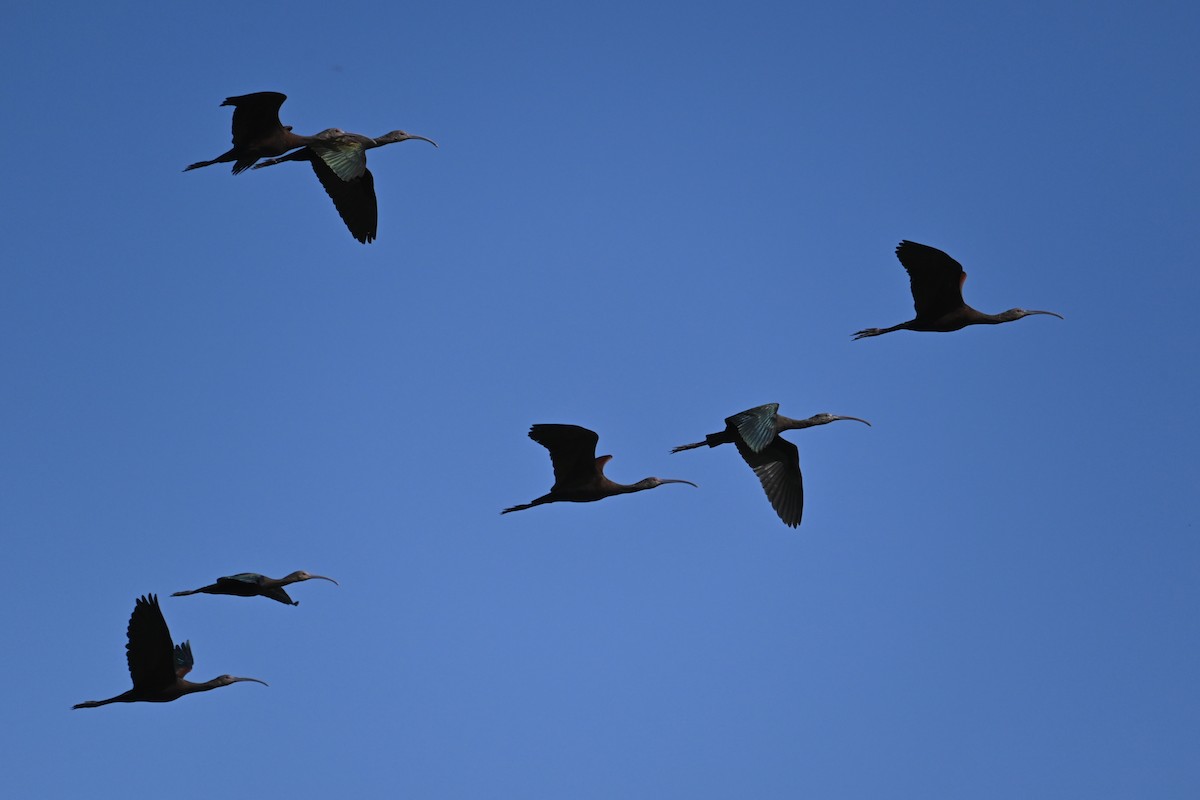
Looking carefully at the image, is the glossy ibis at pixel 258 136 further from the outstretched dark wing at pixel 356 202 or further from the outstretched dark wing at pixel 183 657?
the outstretched dark wing at pixel 183 657

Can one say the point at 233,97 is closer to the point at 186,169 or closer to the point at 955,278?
the point at 186,169

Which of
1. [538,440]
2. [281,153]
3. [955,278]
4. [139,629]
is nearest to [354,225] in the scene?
[281,153]

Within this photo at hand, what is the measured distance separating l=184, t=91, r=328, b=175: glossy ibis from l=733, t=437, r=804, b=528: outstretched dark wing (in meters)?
9.79

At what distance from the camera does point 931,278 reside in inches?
1145

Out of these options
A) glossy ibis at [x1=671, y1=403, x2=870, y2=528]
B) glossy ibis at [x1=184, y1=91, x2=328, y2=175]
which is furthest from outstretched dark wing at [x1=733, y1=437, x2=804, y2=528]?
glossy ibis at [x1=184, y1=91, x2=328, y2=175]

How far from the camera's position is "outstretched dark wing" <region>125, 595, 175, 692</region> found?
25.1 meters

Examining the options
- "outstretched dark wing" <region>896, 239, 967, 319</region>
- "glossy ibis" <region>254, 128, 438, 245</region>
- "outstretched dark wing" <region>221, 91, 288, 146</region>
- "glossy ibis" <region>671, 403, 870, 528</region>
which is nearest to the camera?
"outstretched dark wing" <region>221, 91, 288, 146</region>

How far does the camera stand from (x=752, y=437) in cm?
2511

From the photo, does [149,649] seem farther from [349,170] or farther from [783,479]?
[783,479]

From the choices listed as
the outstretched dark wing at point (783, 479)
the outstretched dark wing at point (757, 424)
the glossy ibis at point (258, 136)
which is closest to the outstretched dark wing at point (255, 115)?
the glossy ibis at point (258, 136)

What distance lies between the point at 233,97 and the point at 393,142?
200 inches

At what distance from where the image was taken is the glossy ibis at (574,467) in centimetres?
2698

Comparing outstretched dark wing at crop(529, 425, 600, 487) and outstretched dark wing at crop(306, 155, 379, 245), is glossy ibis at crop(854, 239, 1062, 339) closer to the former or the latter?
outstretched dark wing at crop(529, 425, 600, 487)

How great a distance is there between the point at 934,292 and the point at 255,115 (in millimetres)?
12111
